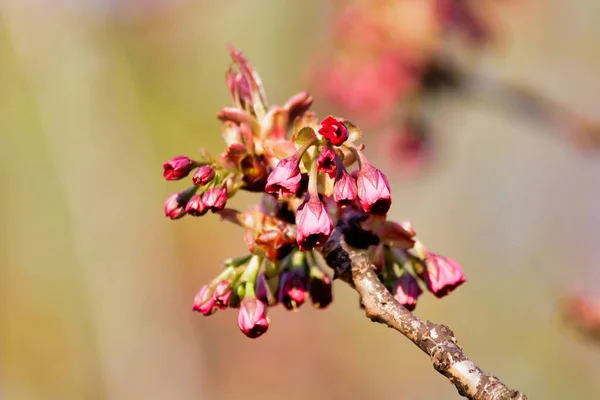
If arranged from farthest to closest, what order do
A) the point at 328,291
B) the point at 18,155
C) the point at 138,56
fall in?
1. the point at 138,56
2. the point at 18,155
3. the point at 328,291

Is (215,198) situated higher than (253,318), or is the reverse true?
(215,198)

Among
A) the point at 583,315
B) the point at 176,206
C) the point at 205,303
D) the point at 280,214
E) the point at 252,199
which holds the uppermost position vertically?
the point at 252,199

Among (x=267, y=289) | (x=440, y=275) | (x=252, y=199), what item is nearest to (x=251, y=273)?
(x=267, y=289)

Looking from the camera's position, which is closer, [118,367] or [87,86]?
[118,367]

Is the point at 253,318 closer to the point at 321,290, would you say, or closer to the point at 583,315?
the point at 321,290

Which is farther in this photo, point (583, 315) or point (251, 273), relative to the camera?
point (583, 315)

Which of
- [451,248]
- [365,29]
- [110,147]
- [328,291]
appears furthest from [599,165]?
[328,291]

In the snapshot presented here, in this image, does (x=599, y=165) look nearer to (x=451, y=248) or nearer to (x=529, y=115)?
(x=451, y=248)
